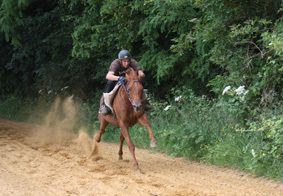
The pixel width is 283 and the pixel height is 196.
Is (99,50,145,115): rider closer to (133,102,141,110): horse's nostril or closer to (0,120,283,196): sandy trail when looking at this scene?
(133,102,141,110): horse's nostril

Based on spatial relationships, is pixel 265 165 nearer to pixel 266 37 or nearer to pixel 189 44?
pixel 266 37

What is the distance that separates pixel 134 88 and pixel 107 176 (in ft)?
6.60

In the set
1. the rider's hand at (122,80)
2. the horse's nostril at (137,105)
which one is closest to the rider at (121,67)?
the rider's hand at (122,80)

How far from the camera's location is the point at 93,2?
19.9 metres

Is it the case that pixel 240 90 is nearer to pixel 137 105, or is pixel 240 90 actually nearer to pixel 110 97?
pixel 137 105

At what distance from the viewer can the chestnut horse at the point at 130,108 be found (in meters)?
12.5

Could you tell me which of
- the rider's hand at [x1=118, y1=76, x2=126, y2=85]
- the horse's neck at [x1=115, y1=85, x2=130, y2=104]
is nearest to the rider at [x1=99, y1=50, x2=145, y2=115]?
the rider's hand at [x1=118, y1=76, x2=126, y2=85]

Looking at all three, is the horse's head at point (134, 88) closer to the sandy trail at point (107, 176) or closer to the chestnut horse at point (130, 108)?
the chestnut horse at point (130, 108)

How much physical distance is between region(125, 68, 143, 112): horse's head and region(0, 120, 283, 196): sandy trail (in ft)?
4.90

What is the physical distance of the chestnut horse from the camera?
12.5 m

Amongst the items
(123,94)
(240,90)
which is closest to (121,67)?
(123,94)

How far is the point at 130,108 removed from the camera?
525 inches

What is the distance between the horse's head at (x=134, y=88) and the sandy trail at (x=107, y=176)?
1.49m

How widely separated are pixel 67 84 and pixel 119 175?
13.6m
